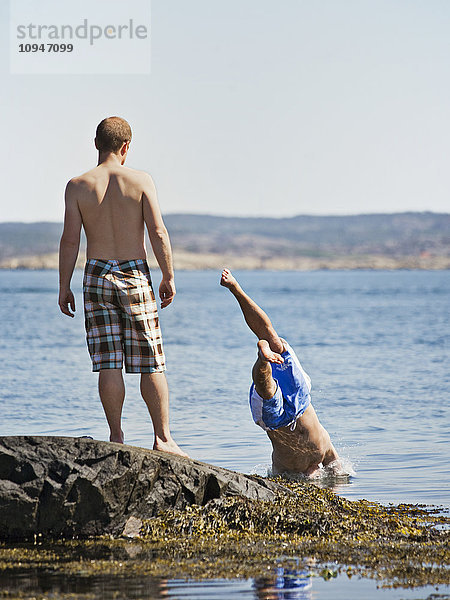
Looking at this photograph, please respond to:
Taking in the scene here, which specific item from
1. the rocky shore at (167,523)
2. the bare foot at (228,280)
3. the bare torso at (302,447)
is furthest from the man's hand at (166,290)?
the bare torso at (302,447)

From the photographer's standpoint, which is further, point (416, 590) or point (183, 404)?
point (183, 404)

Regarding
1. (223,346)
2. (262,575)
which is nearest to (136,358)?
(262,575)

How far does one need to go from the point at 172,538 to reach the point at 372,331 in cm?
3093

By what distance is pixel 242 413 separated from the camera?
1341cm

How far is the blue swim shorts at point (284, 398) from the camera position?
7684 mm

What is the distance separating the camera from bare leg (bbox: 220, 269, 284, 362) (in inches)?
276

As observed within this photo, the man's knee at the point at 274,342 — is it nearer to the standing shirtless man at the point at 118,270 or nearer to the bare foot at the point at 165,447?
the standing shirtless man at the point at 118,270

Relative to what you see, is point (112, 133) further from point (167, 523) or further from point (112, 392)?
point (167, 523)

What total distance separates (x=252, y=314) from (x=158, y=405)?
3.22 feet

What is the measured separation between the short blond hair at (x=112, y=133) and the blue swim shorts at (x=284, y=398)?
6.96 feet

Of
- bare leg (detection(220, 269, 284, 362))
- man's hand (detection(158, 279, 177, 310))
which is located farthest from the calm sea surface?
man's hand (detection(158, 279, 177, 310))

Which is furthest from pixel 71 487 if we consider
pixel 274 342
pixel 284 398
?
pixel 284 398

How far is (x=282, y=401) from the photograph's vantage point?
7766 mm

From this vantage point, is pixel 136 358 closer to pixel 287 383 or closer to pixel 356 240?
pixel 287 383
